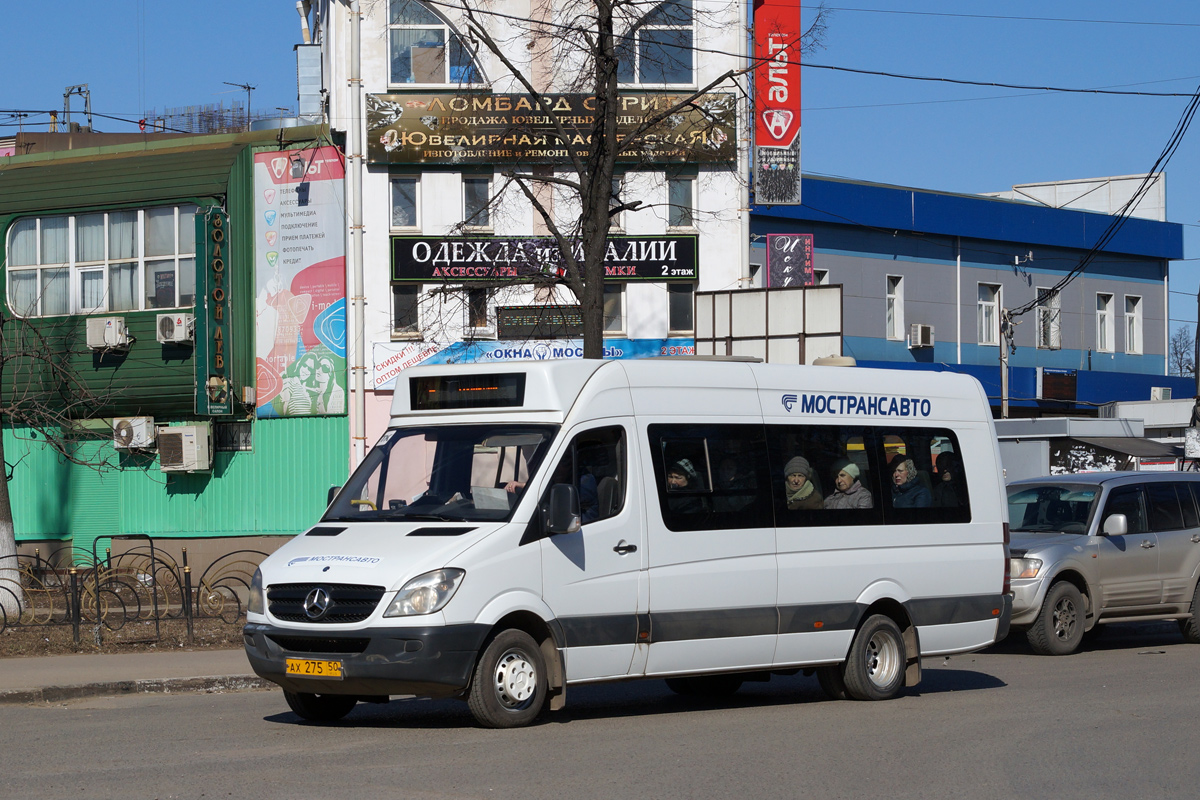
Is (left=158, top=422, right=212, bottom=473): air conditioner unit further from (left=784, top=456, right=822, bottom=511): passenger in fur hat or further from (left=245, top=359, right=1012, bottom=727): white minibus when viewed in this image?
(left=784, top=456, right=822, bottom=511): passenger in fur hat

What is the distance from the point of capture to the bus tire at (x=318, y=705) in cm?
981

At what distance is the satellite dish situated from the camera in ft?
90.4

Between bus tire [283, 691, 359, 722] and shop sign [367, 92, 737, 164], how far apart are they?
1838 centimetres

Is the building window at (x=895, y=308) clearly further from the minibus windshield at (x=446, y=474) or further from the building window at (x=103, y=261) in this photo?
the minibus windshield at (x=446, y=474)

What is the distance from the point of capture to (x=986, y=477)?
12.4 m

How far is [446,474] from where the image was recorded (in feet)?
32.0

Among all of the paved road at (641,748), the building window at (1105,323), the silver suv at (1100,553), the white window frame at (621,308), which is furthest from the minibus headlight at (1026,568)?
the building window at (1105,323)

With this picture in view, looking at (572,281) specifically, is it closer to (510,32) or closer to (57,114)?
(510,32)

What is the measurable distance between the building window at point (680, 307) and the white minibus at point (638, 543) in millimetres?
15565

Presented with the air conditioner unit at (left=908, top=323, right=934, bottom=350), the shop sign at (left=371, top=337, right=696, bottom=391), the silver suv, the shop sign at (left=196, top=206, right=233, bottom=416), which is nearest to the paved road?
the silver suv

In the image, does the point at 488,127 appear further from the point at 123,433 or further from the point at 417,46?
the point at 123,433

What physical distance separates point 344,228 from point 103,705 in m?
16.7

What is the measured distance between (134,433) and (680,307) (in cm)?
1102

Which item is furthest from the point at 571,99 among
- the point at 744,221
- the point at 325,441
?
the point at 325,441
